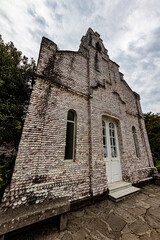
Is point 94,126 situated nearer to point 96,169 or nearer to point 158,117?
point 96,169

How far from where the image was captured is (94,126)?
13.7ft

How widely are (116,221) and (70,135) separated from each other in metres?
2.89

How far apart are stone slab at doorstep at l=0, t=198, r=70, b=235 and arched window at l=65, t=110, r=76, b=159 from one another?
56.4 inches

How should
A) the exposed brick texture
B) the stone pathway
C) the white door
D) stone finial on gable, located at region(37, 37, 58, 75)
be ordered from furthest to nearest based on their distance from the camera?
1. the white door
2. stone finial on gable, located at region(37, 37, 58, 75)
3. the exposed brick texture
4. the stone pathway

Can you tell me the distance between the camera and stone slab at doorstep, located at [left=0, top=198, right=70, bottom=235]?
5.84ft

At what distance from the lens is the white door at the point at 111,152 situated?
4406 millimetres

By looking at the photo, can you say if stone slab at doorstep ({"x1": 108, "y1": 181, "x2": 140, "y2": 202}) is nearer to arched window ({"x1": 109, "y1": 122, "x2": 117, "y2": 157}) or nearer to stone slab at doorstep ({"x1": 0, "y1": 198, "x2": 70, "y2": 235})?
arched window ({"x1": 109, "y1": 122, "x2": 117, "y2": 157})

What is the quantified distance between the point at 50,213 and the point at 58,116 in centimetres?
277

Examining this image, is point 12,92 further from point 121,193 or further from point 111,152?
point 121,193

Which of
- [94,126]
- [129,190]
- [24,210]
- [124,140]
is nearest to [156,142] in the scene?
[124,140]

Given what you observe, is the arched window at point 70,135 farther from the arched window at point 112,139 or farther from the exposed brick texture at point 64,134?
the arched window at point 112,139

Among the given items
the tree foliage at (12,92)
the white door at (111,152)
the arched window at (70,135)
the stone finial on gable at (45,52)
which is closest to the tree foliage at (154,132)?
the white door at (111,152)

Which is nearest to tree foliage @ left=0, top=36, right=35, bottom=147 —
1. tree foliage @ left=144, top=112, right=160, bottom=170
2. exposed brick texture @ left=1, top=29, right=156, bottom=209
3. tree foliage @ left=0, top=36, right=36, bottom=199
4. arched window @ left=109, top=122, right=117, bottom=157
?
tree foliage @ left=0, top=36, right=36, bottom=199

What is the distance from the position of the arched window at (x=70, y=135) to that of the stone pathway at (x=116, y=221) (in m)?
1.75
